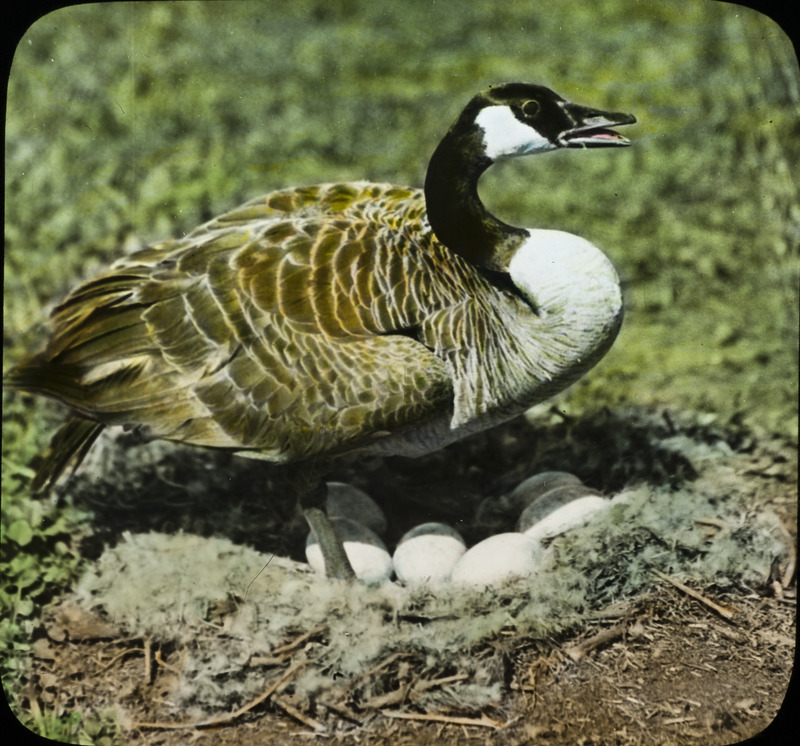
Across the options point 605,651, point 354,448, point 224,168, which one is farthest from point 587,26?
point 605,651

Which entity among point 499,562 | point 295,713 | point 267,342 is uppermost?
point 267,342

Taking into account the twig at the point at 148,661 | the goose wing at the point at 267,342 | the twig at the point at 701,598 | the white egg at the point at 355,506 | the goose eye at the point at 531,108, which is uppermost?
the goose eye at the point at 531,108

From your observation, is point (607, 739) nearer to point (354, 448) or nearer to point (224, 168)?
point (354, 448)

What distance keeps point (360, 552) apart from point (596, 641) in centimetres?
70

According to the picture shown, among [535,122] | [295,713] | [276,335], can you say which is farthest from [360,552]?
[535,122]

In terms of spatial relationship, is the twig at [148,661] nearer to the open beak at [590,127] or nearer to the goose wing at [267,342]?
the goose wing at [267,342]

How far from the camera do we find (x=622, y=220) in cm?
342

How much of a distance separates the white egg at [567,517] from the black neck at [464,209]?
0.70m

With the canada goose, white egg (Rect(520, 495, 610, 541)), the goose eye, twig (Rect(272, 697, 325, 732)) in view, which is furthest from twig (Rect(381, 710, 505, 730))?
the goose eye

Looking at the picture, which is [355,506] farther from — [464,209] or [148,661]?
[464,209]

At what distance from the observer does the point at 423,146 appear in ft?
11.0

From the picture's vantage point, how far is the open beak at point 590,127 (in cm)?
320

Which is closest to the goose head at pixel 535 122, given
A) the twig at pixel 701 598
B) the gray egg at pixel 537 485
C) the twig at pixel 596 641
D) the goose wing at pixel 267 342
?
the goose wing at pixel 267 342

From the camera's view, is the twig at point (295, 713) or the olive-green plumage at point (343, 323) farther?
the twig at point (295, 713)
